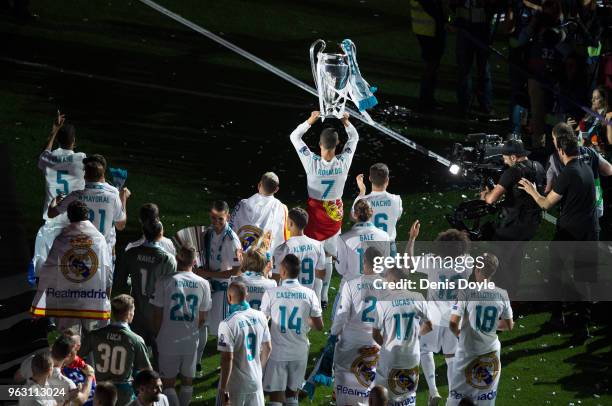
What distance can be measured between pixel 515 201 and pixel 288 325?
327 cm

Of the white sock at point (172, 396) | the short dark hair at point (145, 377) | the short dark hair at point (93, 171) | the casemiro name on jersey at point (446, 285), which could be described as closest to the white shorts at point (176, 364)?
the white sock at point (172, 396)

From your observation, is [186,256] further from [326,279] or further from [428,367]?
[326,279]

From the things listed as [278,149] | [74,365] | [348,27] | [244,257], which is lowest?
[74,365]

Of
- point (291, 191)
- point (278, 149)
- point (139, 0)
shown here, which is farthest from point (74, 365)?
point (139, 0)

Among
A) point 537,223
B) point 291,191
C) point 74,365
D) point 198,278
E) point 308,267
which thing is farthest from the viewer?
point 291,191

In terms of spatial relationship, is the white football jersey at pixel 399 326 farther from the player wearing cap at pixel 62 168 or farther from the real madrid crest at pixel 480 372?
the player wearing cap at pixel 62 168

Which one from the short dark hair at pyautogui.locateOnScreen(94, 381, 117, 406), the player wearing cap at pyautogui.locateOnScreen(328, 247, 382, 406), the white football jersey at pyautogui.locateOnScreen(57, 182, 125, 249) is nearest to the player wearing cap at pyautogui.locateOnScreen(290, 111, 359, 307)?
the white football jersey at pyautogui.locateOnScreen(57, 182, 125, 249)

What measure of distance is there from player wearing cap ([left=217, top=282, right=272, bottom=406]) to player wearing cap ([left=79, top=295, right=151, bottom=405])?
2.10ft

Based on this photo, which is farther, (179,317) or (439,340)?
(439,340)

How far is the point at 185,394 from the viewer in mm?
10531

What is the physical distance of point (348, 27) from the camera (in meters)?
21.4

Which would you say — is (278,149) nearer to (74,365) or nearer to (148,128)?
(148,128)

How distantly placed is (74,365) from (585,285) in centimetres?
570

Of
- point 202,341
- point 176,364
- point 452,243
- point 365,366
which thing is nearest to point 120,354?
point 176,364
